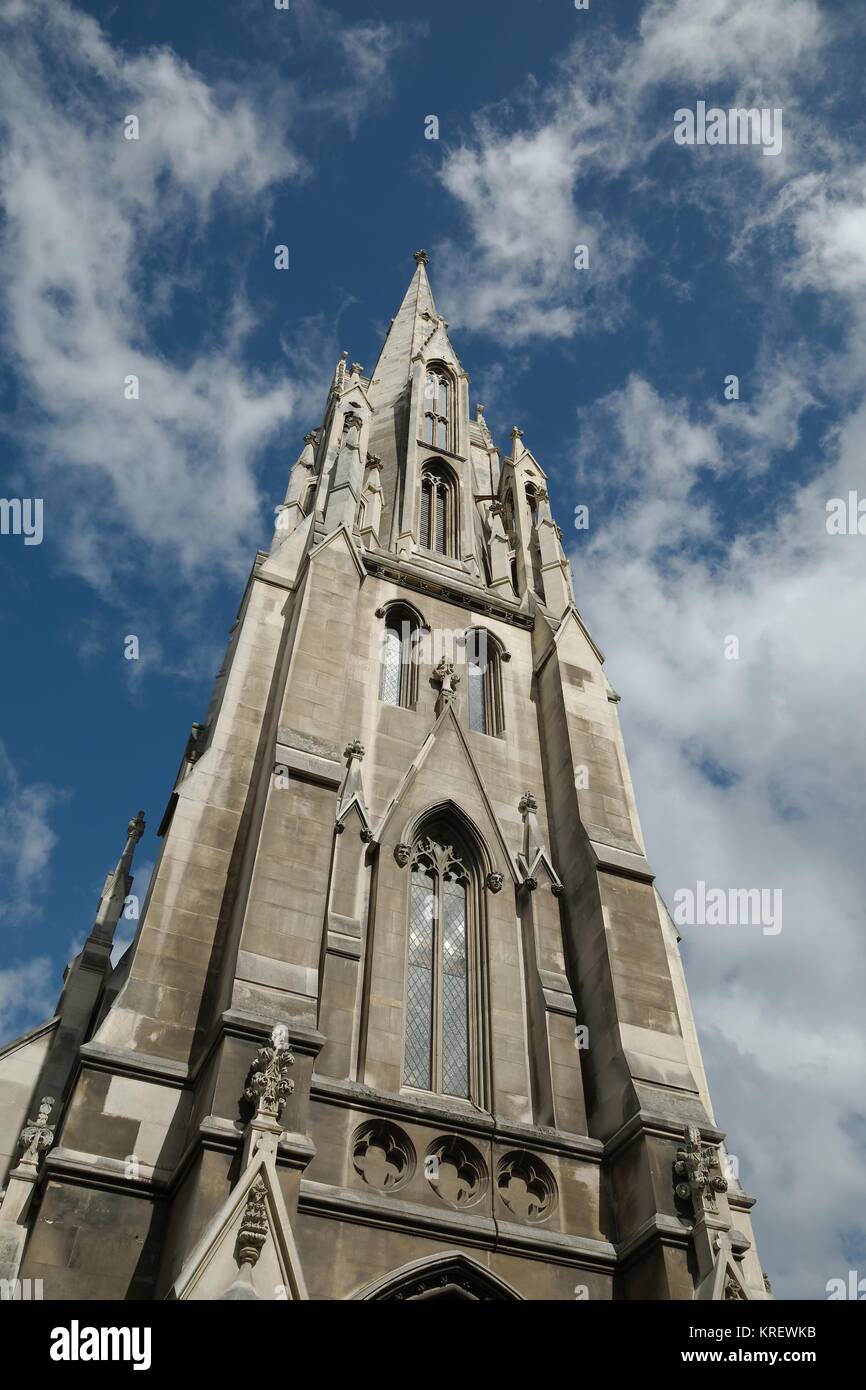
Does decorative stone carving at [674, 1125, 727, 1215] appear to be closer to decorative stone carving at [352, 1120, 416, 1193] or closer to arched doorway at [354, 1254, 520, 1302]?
arched doorway at [354, 1254, 520, 1302]

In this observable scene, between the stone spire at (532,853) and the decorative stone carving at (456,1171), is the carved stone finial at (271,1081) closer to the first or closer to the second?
the decorative stone carving at (456,1171)

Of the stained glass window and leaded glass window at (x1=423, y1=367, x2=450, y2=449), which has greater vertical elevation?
leaded glass window at (x1=423, y1=367, x2=450, y2=449)

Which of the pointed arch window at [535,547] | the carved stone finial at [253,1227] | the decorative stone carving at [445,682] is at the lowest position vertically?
the carved stone finial at [253,1227]

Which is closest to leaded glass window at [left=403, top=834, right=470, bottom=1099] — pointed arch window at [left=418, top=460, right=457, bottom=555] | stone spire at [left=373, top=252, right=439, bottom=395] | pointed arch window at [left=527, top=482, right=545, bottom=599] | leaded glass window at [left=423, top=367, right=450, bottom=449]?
pointed arch window at [left=527, top=482, right=545, bottom=599]

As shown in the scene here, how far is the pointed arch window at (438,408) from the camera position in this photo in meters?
29.3

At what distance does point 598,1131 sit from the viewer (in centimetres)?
1313

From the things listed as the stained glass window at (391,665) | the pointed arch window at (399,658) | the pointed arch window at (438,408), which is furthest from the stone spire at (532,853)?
the pointed arch window at (438,408)

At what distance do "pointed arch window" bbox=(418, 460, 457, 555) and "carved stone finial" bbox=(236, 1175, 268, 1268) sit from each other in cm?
1700

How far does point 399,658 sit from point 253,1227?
476 inches

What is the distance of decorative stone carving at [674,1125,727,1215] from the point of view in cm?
1131

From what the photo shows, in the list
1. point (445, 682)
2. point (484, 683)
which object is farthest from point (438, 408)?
point (445, 682)

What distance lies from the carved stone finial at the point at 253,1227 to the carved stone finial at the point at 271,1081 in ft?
2.62
